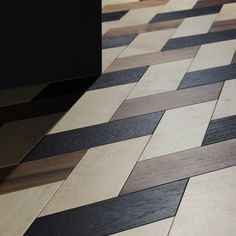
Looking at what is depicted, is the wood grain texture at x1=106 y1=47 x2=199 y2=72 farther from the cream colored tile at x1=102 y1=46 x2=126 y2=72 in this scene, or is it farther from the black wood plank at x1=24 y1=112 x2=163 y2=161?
the black wood plank at x1=24 y1=112 x2=163 y2=161

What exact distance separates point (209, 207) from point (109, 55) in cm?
136

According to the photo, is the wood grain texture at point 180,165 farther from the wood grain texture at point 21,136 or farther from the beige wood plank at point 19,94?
the beige wood plank at point 19,94

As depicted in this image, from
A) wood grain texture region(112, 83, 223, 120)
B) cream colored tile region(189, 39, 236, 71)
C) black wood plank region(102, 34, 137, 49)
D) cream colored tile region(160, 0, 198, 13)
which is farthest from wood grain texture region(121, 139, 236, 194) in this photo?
cream colored tile region(160, 0, 198, 13)

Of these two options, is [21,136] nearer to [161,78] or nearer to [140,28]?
[161,78]

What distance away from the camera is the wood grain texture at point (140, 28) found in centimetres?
286

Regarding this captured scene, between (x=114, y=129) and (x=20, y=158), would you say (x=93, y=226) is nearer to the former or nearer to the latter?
(x=20, y=158)

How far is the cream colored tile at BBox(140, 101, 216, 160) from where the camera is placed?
5.34 ft

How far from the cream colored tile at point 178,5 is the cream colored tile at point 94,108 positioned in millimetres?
1373

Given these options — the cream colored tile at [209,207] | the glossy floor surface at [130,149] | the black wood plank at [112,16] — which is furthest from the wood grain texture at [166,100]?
the black wood plank at [112,16]

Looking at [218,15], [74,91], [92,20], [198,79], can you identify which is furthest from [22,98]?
[218,15]

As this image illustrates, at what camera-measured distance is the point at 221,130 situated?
175cm

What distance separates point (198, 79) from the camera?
2.18m

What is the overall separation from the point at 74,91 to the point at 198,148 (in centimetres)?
70

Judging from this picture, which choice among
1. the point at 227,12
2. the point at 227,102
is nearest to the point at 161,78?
the point at 227,102
